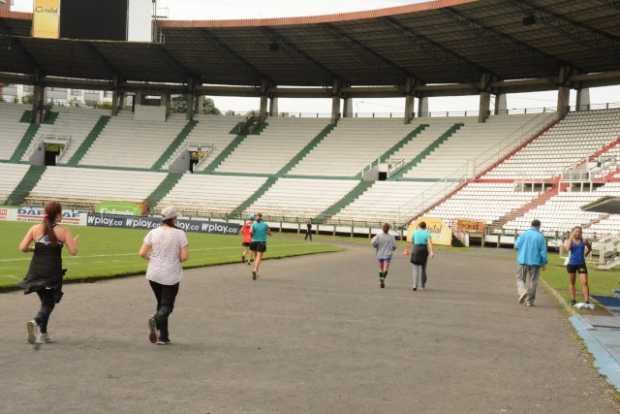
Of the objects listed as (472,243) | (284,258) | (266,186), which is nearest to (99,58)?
(266,186)

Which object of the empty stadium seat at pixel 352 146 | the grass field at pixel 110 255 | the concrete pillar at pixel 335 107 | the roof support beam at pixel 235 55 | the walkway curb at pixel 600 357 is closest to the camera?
the walkway curb at pixel 600 357

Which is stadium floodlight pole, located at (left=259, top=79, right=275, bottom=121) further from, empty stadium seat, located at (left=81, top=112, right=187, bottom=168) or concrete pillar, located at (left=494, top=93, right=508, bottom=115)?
concrete pillar, located at (left=494, top=93, right=508, bottom=115)

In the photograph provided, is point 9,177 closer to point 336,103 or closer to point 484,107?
point 336,103

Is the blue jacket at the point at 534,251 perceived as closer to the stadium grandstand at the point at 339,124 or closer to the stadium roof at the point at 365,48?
the stadium grandstand at the point at 339,124

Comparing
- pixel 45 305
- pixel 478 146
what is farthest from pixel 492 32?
pixel 45 305

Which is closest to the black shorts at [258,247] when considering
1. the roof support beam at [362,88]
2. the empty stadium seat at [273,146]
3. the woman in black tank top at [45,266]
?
the woman in black tank top at [45,266]

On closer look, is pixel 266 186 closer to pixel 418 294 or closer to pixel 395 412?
pixel 418 294

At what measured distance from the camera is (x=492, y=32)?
50.3 metres

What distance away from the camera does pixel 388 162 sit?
6216 cm

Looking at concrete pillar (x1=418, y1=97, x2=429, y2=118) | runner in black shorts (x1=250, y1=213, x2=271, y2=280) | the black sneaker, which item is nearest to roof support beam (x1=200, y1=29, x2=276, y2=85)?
concrete pillar (x1=418, y1=97, x2=429, y2=118)

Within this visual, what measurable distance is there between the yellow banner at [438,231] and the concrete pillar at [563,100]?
1671cm

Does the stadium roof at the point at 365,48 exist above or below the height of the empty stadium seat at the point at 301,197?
above

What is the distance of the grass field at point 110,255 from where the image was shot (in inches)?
782

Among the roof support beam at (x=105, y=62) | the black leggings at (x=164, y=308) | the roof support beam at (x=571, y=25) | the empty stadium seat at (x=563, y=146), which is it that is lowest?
the black leggings at (x=164, y=308)
